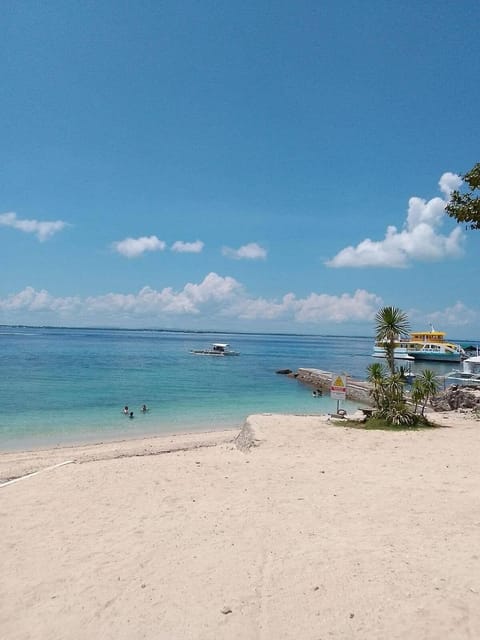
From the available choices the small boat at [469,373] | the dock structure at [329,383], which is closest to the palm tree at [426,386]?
the dock structure at [329,383]

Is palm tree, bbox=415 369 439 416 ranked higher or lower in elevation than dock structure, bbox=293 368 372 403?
higher

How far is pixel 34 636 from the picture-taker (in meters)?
5.16

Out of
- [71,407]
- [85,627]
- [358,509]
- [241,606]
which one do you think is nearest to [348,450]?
[358,509]

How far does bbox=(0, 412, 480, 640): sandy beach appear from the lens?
5.04 meters

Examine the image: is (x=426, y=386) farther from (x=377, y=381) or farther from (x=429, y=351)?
(x=429, y=351)

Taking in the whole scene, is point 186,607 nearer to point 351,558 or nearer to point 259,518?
point 351,558

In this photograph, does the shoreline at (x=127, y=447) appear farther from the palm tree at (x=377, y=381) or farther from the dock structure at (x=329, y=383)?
the dock structure at (x=329, y=383)

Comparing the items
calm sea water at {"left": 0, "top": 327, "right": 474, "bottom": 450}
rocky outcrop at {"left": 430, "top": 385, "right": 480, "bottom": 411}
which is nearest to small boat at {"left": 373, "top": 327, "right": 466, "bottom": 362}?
calm sea water at {"left": 0, "top": 327, "right": 474, "bottom": 450}

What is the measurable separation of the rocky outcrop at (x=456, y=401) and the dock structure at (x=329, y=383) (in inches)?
256

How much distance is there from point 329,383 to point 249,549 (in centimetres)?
4185

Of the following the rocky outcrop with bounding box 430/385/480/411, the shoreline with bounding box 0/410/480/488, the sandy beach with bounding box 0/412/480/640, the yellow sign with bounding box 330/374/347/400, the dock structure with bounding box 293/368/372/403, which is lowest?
the dock structure with bounding box 293/368/372/403

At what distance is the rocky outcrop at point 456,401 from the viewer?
25.5 metres

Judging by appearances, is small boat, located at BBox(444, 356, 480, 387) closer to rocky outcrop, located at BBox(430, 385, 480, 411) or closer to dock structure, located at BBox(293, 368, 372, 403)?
dock structure, located at BBox(293, 368, 372, 403)

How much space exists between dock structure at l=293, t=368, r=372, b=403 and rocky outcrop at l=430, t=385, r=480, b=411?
6494mm
